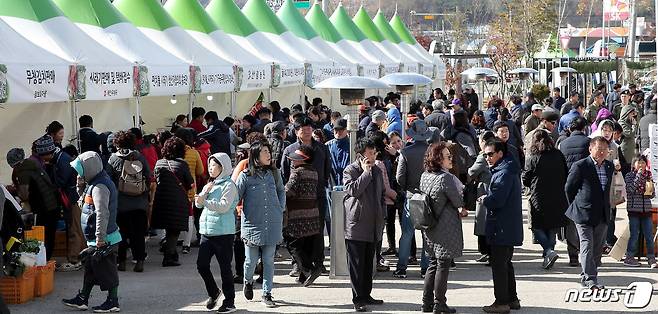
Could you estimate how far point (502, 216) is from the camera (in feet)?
31.8

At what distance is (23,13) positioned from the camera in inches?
584

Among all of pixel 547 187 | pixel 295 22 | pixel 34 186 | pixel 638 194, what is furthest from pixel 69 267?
pixel 295 22

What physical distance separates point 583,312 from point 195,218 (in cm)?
598

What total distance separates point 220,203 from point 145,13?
10.5m

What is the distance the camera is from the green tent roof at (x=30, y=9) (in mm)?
14648

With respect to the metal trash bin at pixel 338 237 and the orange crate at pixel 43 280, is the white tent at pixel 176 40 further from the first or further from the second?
the orange crate at pixel 43 280

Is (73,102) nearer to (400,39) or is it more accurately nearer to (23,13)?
(23,13)

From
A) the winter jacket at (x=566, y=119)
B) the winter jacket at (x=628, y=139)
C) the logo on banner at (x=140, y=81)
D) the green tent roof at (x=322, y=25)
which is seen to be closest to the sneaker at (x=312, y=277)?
the logo on banner at (x=140, y=81)

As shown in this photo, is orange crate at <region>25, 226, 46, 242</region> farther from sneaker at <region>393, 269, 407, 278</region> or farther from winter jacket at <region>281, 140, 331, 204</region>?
sneaker at <region>393, 269, 407, 278</region>

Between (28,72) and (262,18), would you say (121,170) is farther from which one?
(262,18)

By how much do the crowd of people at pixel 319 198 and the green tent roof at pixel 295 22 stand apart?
43.0 ft

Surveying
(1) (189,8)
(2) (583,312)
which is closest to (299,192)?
(2) (583,312)

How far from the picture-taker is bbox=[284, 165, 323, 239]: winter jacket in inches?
432

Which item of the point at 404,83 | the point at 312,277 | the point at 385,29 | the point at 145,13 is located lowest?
the point at 312,277
